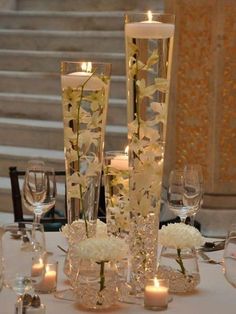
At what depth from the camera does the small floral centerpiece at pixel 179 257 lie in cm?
221

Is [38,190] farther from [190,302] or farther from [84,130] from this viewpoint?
[190,302]

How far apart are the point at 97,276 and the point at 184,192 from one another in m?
0.57

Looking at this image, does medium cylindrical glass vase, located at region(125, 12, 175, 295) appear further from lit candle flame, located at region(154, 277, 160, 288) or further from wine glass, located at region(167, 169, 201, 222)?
wine glass, located at region(167, 169, 201, 222)

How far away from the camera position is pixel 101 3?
791 cm

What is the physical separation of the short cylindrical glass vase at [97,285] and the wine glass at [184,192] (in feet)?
1.73

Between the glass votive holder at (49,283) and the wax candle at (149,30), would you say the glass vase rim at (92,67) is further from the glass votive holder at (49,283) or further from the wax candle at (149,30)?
the glass votive holder at (49,283)

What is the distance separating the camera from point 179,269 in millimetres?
2256

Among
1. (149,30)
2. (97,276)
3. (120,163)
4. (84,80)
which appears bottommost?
(97,276)

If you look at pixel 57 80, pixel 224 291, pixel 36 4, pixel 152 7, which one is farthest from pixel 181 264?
pixel 36 4

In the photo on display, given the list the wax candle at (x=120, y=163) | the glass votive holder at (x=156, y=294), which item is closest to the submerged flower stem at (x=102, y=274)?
the glass votive holder at (x=156, y=294)

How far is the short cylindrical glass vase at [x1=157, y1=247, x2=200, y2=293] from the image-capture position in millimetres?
2229

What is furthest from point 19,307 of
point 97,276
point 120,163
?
point 120,163

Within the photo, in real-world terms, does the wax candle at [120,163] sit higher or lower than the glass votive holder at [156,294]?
higher

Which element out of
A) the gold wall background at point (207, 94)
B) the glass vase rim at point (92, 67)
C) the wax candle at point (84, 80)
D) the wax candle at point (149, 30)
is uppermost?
the wax candle at point (149, 30)
